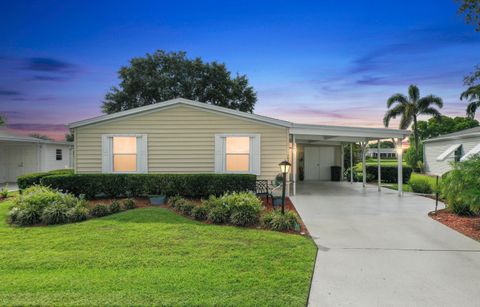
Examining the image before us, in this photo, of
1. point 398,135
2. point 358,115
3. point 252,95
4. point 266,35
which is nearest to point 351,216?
point 398,135

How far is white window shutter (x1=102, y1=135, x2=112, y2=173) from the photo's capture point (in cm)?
1013

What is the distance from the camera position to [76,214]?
21.1 feet

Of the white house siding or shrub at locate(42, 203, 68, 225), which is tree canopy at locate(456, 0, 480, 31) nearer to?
shrub at locate(42, 203, 68, 225)

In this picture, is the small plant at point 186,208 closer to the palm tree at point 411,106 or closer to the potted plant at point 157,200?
the potted plant at point 157,200

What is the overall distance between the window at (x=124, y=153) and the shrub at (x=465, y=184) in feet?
29.4

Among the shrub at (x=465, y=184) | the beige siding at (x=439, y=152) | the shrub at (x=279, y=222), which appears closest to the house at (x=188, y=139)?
the shrub at (x=465, y=184)

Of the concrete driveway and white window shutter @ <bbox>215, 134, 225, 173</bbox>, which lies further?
white window shutter @ <bbox>215, 134, 225, 173</bbox>

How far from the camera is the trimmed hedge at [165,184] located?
9086 millimetres

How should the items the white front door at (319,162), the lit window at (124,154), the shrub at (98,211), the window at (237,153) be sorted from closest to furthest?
the shrub at (98,211) → the window at (237,153) → the lit window at (124,154) → the white front door at (319,162)

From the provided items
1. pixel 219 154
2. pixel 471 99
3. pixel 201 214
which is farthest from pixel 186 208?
pixel 471 99

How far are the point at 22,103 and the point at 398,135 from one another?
20.1m

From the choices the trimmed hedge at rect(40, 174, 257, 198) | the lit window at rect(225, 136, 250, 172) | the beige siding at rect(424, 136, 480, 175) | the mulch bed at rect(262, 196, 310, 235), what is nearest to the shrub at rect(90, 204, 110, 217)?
the trimmed hedge at rect(40, 174, 257, 198)

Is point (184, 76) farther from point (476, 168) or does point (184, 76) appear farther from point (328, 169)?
point (476, 168)

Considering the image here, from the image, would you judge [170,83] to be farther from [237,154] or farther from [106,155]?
[237,154]
